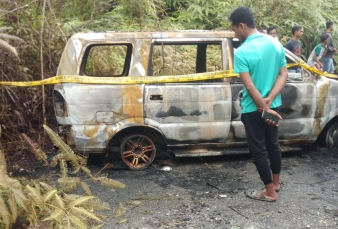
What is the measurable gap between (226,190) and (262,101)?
122 centimetres

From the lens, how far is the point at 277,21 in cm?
1121

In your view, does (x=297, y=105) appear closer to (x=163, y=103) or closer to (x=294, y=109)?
(x=294, y=109)

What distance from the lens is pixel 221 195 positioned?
4496 millimetres

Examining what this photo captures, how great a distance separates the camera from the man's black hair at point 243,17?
4.00 metres

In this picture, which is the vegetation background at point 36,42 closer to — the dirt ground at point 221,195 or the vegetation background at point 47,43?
the vegetation background at point 47,43

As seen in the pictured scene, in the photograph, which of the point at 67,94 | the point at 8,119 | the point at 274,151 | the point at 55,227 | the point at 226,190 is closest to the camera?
the point at 55,227

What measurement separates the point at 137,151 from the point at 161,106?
0.70 meters

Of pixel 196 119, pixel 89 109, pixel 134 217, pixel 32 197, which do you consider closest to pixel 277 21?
pixel 196 119

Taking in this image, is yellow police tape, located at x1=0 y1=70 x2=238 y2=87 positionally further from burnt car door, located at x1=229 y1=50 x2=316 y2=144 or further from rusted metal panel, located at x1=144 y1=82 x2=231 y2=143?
burnt car door, located at x1=229 y1=50 x2=316 y2=144

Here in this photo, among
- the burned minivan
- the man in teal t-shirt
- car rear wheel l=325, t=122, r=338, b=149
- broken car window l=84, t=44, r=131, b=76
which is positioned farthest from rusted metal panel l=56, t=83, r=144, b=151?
car rear wheel l=325, t=122, r=338, b=149

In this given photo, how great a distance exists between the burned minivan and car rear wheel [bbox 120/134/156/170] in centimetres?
1

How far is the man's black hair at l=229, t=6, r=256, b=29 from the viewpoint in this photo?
13.1 ft

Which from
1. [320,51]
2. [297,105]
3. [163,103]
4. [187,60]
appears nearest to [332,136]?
[297,105]

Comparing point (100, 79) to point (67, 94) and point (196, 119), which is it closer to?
point (67, 94)
